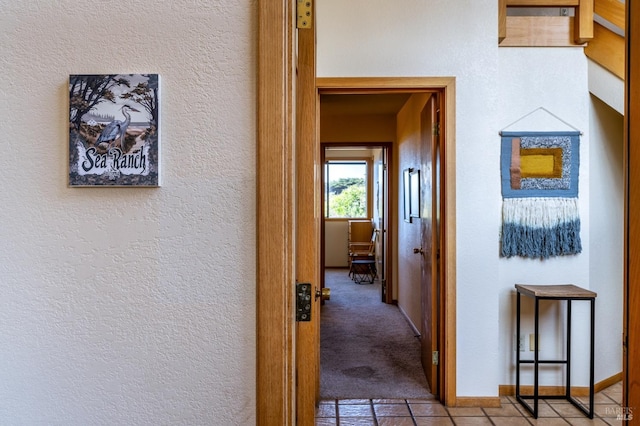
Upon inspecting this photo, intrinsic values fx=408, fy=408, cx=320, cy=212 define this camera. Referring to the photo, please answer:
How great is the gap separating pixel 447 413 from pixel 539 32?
2.58 metres

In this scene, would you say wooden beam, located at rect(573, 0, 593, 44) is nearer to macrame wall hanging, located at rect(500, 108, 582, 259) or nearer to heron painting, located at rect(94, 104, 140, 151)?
macrame wall hanging, located at rect(500, 108, 582, 259)

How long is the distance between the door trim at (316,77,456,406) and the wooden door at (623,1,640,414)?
1.29 metres

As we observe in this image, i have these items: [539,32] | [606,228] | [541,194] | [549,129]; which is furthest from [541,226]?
[539,32]

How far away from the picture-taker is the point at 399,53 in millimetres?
2623

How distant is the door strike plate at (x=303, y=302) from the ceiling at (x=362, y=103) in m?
3.65

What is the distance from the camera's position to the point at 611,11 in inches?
106

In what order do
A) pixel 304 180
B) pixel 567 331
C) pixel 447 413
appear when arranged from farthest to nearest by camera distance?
1. pixel 567 331
2. pixel 447 413
3. pixel 304 180

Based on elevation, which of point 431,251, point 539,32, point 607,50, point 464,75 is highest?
point 539,32

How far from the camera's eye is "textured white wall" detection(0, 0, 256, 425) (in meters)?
0.83

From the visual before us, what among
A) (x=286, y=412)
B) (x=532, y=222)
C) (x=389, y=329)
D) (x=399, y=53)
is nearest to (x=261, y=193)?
(x=286, y=412)

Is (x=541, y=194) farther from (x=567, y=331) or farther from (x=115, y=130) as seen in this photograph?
(x=115, y=130)

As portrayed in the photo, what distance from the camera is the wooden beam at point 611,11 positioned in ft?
8.69

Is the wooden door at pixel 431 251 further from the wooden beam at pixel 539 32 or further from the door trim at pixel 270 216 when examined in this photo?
the door trim at pixel 270 216

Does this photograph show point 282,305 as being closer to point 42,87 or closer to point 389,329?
point 42,87
